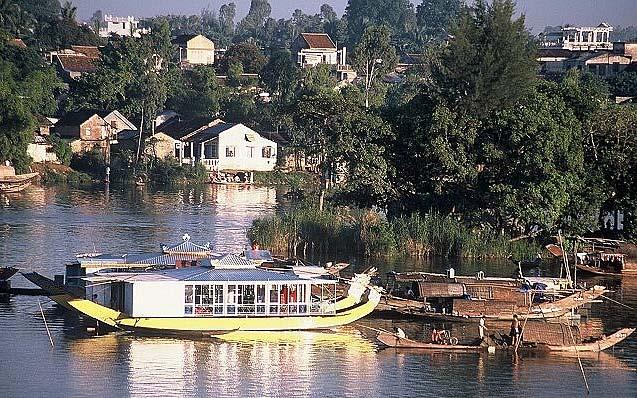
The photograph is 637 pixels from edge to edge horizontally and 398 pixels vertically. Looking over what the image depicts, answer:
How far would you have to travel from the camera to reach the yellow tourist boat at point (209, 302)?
22781mm

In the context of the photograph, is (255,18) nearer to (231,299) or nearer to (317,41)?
(317,41)

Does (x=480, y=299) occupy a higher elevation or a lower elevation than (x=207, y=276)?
lower

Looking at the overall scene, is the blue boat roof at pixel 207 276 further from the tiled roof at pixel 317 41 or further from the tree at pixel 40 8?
the tiled roof at pixel 317 41

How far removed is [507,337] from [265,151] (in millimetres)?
41549

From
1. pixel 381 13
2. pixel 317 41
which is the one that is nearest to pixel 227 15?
pixel 381 13

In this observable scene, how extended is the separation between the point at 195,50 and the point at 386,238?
2705 inches

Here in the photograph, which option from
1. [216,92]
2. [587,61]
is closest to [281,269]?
[216,92]

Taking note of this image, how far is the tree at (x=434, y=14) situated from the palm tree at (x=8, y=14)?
182 feet

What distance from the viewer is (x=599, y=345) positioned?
22.9 meters

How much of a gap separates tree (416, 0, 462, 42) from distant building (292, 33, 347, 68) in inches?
1148

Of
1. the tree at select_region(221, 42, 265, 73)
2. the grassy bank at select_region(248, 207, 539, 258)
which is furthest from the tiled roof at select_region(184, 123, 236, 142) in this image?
the grassy bank at select_region(248, 207, 539, 258)

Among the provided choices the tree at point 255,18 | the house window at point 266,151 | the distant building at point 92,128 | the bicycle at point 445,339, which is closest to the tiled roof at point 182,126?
the distant building at point 92,128

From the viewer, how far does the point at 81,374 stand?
67.0 feet

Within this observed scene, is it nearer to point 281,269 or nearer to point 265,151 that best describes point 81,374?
point 281,269
